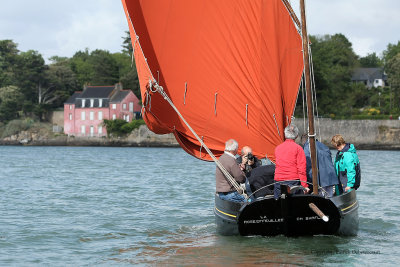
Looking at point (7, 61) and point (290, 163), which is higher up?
point (7, 61)

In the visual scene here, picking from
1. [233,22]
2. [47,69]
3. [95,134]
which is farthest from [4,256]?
[47,69]

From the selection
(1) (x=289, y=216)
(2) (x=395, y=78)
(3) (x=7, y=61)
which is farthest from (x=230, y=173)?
(3) (x=7, y=61)

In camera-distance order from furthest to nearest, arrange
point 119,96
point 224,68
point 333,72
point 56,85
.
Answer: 1. point 56,85
2. point 119,96
3. point 333,72
4. point 224,68

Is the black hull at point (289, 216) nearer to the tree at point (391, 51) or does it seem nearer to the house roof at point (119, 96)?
the house roof at point (119, 96)

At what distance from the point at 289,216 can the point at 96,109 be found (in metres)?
105

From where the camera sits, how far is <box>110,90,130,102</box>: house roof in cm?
11369

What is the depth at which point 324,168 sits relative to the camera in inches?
543

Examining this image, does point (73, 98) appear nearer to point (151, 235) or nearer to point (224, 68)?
point (151, 235)

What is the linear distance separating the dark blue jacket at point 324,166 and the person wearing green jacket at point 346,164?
393 mm

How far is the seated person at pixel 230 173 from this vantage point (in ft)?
45.3

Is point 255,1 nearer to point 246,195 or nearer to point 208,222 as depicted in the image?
point 246,195

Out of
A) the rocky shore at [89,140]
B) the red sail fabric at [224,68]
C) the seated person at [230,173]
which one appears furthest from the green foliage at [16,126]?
the seated person at [230,173]

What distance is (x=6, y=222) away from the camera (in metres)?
19.0

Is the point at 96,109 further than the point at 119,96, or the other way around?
the point at 96,109
